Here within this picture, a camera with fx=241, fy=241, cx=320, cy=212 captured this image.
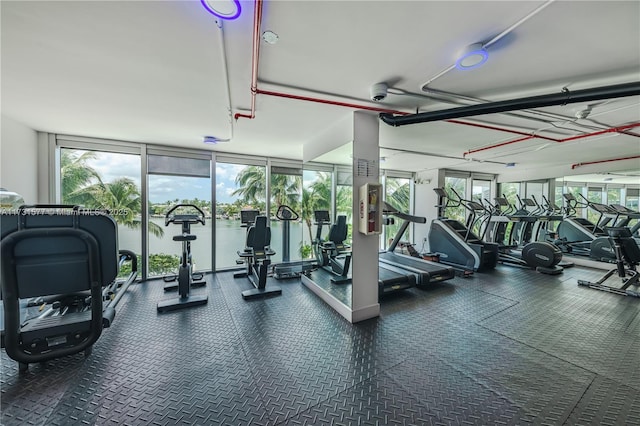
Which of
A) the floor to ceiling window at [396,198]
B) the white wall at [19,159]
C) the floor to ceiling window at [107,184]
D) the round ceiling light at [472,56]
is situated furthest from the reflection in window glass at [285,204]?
the round ceiling light at [472,56]

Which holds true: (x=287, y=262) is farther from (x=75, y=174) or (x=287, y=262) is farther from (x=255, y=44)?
(x=255, y=44)

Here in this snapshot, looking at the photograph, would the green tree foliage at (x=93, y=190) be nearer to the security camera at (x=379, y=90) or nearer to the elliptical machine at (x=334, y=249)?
the elliptical machine at (x=334, y=249)

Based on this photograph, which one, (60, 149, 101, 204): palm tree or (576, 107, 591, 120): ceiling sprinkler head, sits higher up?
(576, 107, 591, 120): ceiling sprinkler head

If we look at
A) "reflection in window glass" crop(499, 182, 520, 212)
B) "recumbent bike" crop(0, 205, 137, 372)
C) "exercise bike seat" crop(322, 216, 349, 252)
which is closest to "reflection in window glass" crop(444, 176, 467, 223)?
"reflection in window glass" crop(499, 182, 520, 212)

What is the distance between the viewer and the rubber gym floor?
1723 mm

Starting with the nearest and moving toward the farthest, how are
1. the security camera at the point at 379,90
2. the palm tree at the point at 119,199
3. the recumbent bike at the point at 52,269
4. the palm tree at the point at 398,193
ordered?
the recumbent bike at the point at 52,269 → the security camera at the point at 379,90 → the palm tree at the point at 119,199 → the palm tree at the point at 398,193

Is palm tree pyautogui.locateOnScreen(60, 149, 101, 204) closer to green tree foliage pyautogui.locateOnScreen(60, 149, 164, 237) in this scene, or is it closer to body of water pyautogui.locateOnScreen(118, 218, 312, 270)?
green tree foliage pyautogui.locateOnScreen(60, 149, 164, 237)

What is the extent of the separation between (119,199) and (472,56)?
18.8ft

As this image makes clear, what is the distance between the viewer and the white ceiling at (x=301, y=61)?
4.91 ft

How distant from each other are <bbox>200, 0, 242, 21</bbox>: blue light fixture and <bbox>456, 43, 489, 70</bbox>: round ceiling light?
1.59m

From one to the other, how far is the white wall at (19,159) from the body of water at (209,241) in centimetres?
139

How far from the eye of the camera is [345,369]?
2.17 m

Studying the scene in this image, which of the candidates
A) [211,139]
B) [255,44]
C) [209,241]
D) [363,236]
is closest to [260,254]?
[209,241]

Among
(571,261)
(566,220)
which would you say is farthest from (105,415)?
(566,220)
